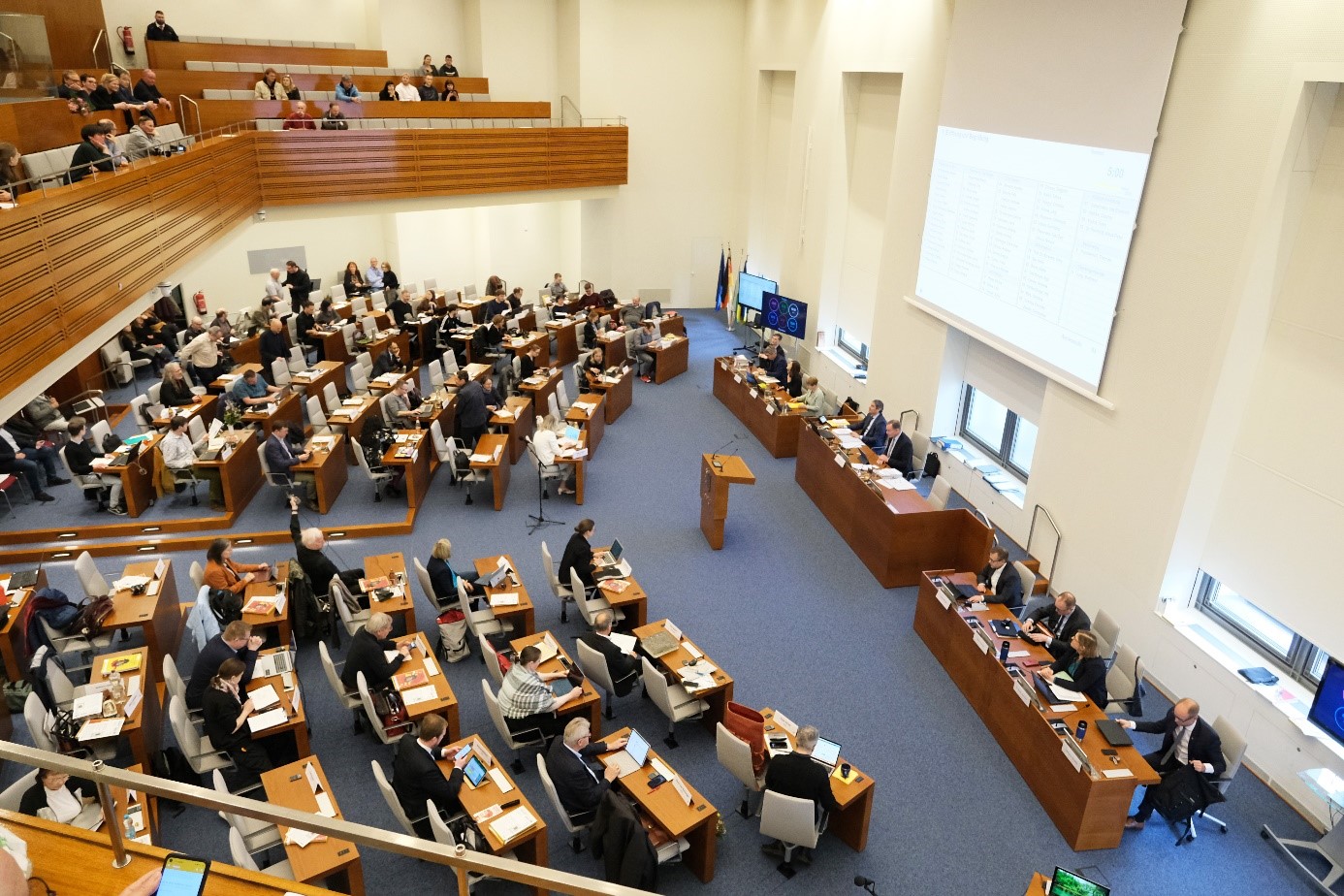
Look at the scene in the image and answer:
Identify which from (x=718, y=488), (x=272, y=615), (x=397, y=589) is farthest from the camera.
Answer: (x=718, y=488)

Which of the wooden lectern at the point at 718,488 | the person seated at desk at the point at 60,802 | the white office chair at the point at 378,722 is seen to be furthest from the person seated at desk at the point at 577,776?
the wooden lectern at the point at 718,488

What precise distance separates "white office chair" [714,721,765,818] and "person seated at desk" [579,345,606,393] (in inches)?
330

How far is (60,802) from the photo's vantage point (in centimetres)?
553

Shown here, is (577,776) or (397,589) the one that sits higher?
(577,776)

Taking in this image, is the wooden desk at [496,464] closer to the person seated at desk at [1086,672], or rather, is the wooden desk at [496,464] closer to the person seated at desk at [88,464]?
the person seated at desk at [88,464]

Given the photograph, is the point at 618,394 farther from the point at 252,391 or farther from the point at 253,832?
the point at 253,832

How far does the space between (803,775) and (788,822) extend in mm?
346

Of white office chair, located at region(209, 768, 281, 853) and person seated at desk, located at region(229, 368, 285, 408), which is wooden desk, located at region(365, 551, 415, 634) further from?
person seated at desk, located at region(229, 368, 285, 408)

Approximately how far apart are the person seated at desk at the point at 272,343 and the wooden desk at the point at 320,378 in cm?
56

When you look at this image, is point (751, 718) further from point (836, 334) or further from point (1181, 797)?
point (836, 334)

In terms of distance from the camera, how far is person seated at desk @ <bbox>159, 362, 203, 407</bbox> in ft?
38.9

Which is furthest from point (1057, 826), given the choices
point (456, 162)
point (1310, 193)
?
point (456, 162)

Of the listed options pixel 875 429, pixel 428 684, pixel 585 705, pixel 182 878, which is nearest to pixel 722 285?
pixel 875 429

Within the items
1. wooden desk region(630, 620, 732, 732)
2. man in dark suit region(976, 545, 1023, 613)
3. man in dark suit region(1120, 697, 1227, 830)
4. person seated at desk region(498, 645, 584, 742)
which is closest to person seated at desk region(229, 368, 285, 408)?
person seated at desk region(498, 645, 584, 742)
